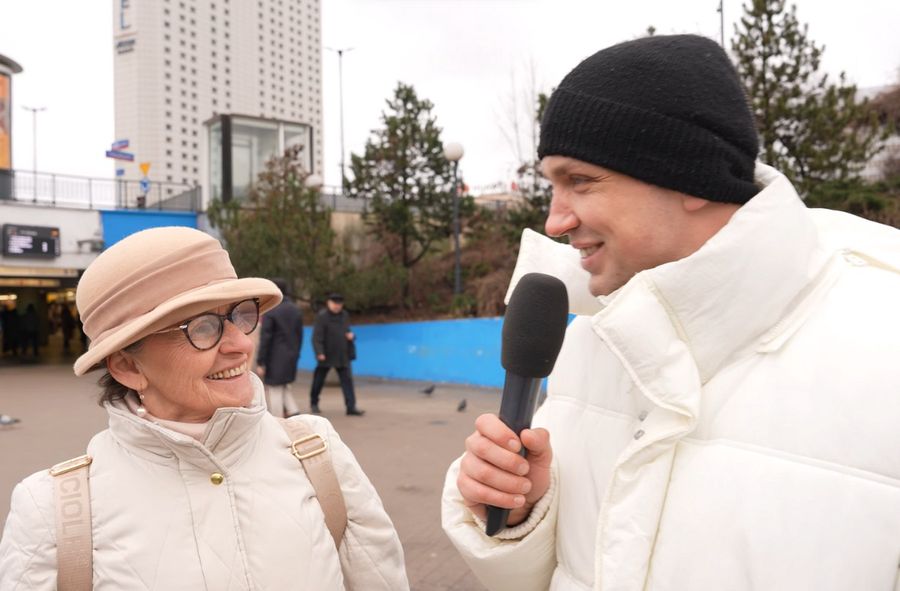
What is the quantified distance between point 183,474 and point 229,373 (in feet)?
1.05

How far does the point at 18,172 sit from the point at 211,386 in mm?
23387

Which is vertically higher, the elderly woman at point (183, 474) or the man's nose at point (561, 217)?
the man's nose at point (561, 217)

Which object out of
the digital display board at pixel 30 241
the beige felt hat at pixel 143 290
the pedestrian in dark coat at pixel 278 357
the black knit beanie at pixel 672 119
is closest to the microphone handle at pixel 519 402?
the black knit beanie at pixel 672 119

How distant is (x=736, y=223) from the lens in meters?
1.20

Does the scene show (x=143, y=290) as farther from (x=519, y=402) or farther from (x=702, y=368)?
(x=702, y=368)

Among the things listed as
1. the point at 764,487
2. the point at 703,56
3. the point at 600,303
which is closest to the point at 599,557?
the point at 764,487

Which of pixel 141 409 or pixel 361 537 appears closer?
pixel 141 409

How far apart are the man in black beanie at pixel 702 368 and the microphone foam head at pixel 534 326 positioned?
104mm

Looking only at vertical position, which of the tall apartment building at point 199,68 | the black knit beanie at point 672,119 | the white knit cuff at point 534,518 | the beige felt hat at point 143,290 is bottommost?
the white knit cuff at point 534,518

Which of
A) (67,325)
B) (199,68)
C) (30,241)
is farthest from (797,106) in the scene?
(199,68)

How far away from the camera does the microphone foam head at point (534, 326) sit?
1319mm

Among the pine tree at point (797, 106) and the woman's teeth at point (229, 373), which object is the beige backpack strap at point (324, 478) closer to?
the woman's teeth at point (229, 373)

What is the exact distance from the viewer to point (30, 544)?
175 centimetres

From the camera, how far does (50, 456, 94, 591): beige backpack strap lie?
1.75 meters
